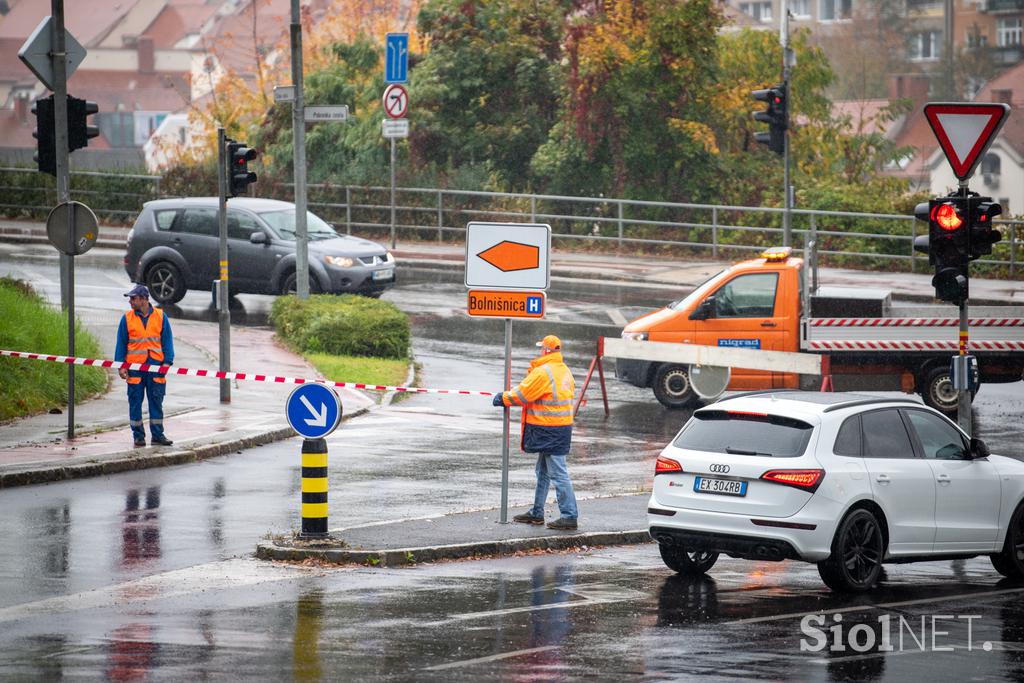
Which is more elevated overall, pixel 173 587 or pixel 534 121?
pixel 534 121

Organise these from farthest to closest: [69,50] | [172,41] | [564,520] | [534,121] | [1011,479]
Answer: [172,41], [534,121], [69,50], [564,520], [1011,479]

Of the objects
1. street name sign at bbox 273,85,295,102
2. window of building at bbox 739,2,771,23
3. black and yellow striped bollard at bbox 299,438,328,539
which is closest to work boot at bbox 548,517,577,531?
black and yellow striped bollard at bbox 299,438,328,539

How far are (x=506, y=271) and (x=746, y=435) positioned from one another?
10.0 feet

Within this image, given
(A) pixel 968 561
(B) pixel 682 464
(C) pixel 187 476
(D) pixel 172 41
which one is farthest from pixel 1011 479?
(D) pixel 172 41

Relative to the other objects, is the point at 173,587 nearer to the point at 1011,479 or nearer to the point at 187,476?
the point at 187,476

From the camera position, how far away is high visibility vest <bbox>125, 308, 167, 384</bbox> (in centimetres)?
1808

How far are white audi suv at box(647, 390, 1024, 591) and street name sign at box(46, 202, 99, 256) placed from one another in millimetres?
8846

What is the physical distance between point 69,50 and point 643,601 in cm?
1279

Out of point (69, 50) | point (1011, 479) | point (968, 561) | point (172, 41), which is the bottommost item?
point (968, 561)

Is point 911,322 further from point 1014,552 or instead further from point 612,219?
point 612,219

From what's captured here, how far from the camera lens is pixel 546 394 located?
46.4 feet

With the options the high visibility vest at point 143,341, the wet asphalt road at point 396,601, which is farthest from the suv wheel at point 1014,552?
the high visibility vest at point 143,341

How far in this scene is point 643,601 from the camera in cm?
1161

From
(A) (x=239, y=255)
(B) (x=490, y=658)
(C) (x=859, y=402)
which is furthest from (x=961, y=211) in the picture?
(A) (x=239, y=255)
